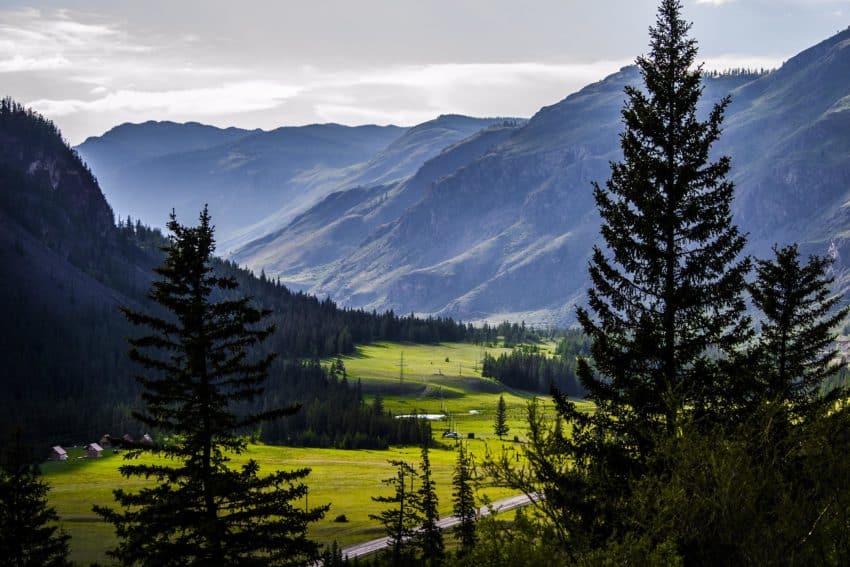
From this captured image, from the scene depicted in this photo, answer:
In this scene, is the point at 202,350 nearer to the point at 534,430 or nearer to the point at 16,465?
the point at 534,430

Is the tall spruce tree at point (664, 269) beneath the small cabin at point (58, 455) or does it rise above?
above

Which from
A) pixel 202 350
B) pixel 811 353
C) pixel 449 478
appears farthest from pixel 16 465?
pixel 449 478

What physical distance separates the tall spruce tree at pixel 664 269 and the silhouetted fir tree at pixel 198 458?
36.7ft

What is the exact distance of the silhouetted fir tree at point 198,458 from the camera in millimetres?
30031

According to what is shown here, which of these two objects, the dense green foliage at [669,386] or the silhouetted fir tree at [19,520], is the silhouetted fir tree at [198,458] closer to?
the dense green foliage at [669,386]

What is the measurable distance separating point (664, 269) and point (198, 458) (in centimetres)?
1782

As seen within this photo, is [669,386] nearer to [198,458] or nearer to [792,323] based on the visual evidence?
[198,458]

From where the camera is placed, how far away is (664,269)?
3341cm

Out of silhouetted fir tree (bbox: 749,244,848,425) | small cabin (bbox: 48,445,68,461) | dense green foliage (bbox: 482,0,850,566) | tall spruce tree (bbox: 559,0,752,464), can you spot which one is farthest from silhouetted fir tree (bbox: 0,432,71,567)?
small cabin (bbox: 48,445,68,461)

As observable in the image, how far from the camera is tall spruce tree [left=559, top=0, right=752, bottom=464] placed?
31.8 m

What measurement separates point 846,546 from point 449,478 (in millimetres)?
147357

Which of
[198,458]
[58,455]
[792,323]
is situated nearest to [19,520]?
[198,458]

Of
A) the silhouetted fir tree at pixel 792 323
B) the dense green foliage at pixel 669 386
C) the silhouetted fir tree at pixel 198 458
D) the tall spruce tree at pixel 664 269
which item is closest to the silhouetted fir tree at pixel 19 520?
the silhouetted fir tree at pixel 198 458

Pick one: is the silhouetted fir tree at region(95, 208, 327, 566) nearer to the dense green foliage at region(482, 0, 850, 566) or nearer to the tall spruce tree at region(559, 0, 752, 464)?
the dense green foliage at region(482, 0, 850, 566)
